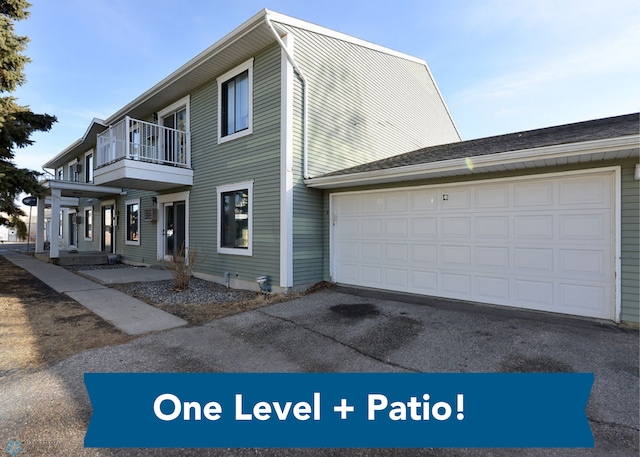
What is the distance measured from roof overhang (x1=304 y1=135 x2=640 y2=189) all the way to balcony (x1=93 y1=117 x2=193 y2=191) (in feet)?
16.2

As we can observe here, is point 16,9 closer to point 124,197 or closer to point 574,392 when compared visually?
point 124,197

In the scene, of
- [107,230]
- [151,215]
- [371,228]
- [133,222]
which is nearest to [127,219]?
[133,222]

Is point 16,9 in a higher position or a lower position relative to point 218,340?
higher

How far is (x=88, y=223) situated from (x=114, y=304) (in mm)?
13668

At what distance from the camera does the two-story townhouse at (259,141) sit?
7.08 metres

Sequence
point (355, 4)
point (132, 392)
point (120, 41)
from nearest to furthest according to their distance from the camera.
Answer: point (132, 392) < point (355, 4) < point (120, 41)

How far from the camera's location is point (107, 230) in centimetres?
1481

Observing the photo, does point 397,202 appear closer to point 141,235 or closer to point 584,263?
point 584,263

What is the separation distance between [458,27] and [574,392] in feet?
28.1

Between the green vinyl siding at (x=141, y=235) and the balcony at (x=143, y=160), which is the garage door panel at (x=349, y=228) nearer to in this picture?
the balcony at (x=143, y=160)

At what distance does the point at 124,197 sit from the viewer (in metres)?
13.4

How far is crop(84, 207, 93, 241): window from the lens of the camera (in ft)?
54.0

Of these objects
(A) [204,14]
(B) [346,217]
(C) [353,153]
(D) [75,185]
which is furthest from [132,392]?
(D) [75,185]

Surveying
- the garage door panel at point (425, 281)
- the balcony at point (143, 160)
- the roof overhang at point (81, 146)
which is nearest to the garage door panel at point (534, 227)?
the garage door panel at point (425, 281)
